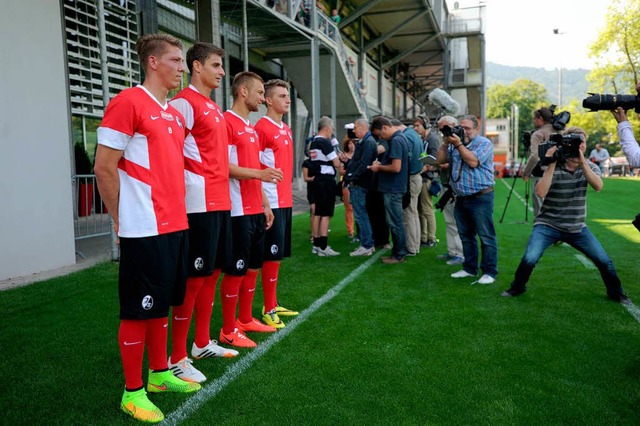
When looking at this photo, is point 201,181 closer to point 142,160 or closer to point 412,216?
point 142,160

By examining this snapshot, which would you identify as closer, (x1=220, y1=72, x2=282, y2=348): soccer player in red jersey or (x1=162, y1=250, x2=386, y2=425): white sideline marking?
(x1=162, y1=250, x2=386, y2=425): white sideline marking

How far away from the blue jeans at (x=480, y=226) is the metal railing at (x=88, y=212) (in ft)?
18.6

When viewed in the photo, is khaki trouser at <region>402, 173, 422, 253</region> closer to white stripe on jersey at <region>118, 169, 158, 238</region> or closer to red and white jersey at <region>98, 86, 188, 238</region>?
red and white jersey at <region>98, 86, 188, 238</region>

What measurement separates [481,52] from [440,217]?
78.0 ft

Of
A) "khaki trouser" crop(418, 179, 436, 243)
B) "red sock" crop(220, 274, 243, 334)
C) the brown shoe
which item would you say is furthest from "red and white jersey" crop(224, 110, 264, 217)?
"khaki trouser" crop(418, 179, 436, 243)

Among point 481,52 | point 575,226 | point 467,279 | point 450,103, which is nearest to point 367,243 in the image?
point 467,279

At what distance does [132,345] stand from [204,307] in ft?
2.82

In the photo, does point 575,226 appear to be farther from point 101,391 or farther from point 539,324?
point 101,391

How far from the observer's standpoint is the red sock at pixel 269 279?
471 centimetres

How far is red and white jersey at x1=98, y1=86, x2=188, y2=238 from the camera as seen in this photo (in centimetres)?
276

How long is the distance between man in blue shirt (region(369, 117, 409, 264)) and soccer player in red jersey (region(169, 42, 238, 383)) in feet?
13.1

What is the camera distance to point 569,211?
5.28m

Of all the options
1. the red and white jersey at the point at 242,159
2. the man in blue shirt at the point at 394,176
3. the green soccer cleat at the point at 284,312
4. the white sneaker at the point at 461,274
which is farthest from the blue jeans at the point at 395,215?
the red and white jersey at the point at 242,159

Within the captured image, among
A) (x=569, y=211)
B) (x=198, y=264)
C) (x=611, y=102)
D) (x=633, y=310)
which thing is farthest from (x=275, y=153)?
(x=633, y=310)
